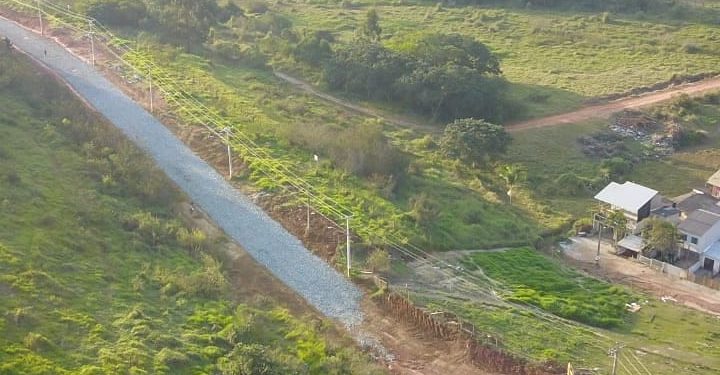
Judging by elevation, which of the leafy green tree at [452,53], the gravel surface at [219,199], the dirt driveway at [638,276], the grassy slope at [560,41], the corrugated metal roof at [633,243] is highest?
the leafy green tree at [452,53]

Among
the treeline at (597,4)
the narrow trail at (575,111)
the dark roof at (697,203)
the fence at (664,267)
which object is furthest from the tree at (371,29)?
the fence at (664,267)

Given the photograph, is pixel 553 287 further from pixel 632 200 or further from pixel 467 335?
pixel 632 200

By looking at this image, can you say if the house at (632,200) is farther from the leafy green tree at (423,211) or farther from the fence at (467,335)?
the fence at (467,335)

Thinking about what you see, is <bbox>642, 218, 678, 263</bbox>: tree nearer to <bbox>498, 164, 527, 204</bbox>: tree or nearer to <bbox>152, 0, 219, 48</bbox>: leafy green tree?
<bbox>498, 164, 527, 204</bbox>: tree

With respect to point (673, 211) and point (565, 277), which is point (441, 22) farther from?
point (565, 277)

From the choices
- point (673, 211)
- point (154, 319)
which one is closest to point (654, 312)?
point (673, 211)

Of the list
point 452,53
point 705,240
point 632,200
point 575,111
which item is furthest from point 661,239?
point 452,53

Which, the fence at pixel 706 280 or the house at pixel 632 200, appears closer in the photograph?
the fence at pixel 706 280

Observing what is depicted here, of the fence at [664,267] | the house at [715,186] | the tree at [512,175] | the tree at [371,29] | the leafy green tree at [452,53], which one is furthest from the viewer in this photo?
the tree at [371,29]

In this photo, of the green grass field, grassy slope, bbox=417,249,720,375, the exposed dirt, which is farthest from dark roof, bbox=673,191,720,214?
the exposed dirt
